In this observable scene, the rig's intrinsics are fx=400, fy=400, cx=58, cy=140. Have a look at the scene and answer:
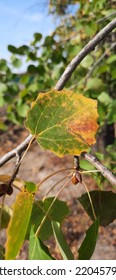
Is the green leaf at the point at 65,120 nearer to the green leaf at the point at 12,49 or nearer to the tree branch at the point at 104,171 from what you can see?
the tree branch at the point at 104,171

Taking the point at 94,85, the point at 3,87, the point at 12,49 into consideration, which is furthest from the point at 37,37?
the point at 94,85

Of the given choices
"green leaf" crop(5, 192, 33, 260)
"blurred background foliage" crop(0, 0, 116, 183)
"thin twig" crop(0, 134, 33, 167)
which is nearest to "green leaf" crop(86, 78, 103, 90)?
"blurred background foliage" crop(0, 0, 116, 183)

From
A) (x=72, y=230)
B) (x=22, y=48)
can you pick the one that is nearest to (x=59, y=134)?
(x=22, y=48)

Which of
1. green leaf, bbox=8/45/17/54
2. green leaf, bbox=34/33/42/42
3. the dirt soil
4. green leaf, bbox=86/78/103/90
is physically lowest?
the dirt soil

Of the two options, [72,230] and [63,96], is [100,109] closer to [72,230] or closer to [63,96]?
[63,96]

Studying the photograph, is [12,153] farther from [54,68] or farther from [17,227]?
[54,68]

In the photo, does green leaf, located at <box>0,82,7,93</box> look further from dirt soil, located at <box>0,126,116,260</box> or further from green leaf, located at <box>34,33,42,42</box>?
dirt soil, located at <box>0,126,116,260</box>
